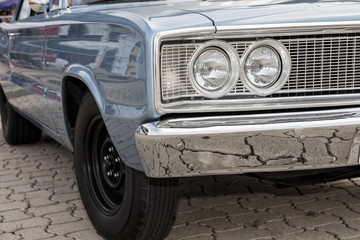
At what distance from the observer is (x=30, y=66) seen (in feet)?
14.0

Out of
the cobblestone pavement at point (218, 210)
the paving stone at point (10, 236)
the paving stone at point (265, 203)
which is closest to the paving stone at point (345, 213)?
the cobblestone pavement at point (218, 210)

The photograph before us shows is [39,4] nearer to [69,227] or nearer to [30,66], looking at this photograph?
[30,66]

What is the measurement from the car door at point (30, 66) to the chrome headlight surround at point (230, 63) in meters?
1.57

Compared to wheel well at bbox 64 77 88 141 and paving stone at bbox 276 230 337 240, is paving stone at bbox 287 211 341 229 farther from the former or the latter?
wheel well at bbox 64 77 88 141

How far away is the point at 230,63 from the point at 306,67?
0.35m

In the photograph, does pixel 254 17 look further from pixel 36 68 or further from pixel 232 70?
pixel 36 68

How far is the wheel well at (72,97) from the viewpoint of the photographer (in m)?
3.43

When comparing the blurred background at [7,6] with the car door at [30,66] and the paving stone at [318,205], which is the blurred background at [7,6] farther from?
the paving stone at [318,205]

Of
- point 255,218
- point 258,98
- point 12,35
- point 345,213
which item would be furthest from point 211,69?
point 12,35

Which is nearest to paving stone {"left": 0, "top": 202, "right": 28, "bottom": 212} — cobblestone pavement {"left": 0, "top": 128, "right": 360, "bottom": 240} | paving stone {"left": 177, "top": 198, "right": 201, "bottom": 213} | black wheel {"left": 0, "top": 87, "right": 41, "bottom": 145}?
cobblestone pavement {"left": 0, "top": 128, "right": 360, "bottom": 240}

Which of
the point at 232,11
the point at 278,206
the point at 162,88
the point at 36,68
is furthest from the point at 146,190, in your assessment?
the point at 36,68

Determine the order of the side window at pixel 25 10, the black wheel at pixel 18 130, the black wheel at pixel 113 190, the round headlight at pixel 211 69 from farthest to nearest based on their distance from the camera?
the black wheel at pixel 18 130, the side window at pixel 25 10, the black wheel at pixel 113 190, the round headlight at pixel 211 69

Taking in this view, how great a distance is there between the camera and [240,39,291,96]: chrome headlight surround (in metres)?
2.62

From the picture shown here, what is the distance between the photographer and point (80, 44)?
323 cm
